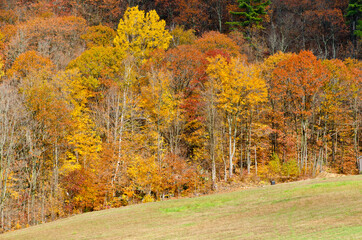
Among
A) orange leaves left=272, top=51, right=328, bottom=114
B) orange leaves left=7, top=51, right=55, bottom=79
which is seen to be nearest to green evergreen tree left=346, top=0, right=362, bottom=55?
orange leaves left=272, top=51, right=328, bottom=114

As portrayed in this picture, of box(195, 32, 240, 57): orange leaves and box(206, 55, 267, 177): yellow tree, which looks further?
box(195, 32, 240, 57): orange leaves

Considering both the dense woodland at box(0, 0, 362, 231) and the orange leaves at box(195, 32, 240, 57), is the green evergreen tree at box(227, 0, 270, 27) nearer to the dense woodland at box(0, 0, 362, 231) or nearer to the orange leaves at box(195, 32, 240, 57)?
the orange leaves at box(195, 32, 240, 57)

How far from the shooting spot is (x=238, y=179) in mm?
38906

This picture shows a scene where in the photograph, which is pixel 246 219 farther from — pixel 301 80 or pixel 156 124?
pixel 301 80

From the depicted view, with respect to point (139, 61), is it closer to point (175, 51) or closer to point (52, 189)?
point (175, 51)

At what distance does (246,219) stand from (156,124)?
87.3ft

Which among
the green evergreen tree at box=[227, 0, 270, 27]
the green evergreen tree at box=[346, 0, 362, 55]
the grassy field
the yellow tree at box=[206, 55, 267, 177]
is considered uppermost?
the green evergreen tree at box=[227, 0, 270, 27]

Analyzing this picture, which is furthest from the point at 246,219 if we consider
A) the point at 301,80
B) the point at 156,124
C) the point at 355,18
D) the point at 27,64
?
the point at 355,18

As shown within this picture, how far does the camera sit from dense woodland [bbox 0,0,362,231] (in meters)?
36.5

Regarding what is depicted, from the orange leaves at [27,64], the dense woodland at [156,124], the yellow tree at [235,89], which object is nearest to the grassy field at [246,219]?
the dense woodland at [156,124]

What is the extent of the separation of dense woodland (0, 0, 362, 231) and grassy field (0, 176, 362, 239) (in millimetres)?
15839

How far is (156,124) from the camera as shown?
135ft

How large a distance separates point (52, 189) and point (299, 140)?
2885 centimetres

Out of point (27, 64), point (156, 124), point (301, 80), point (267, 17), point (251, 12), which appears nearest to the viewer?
point (301, 80)
